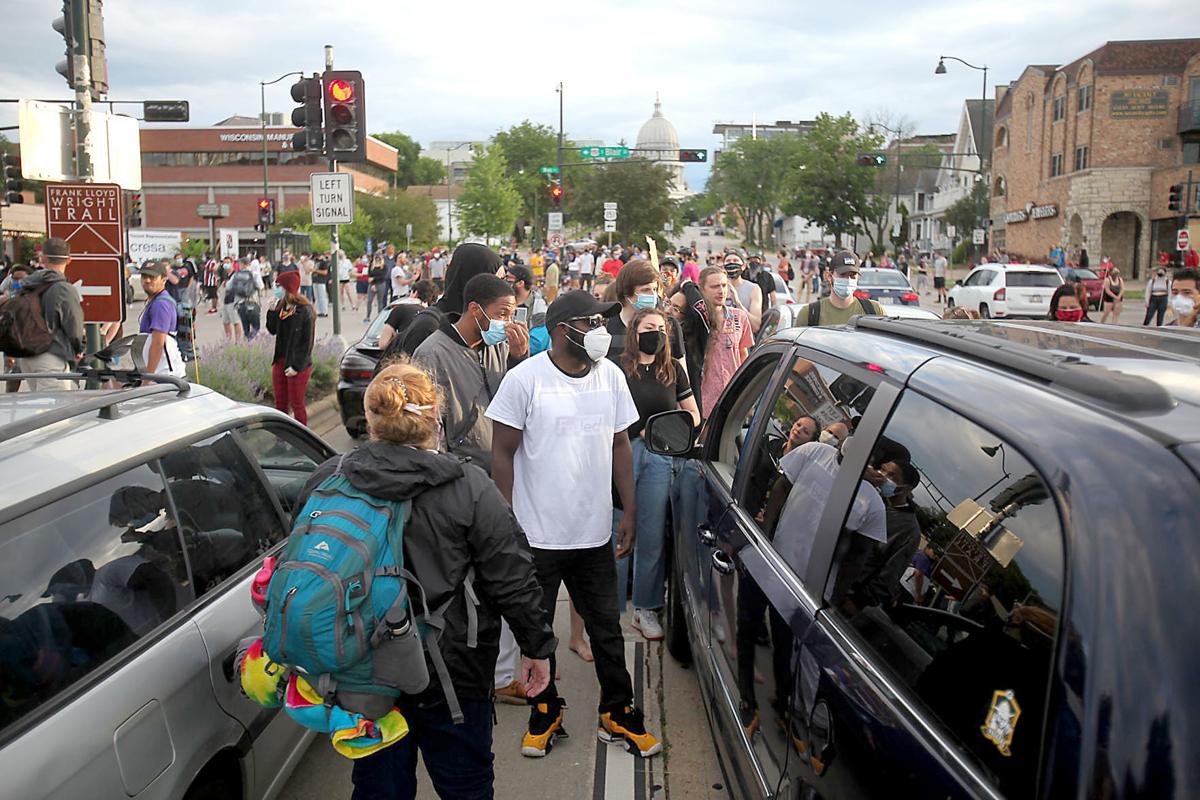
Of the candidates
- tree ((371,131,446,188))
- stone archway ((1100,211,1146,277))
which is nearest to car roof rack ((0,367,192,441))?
stone archway ((1100,211,1146,277))

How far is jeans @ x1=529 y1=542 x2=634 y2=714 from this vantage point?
423 centimetres

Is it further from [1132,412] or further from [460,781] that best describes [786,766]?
[1132,412]

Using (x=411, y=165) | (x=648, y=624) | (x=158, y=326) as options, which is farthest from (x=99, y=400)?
(x=411, y=165)

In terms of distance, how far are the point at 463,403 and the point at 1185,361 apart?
3.18 metres

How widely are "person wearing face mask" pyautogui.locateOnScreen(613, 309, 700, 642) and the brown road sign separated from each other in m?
4.76

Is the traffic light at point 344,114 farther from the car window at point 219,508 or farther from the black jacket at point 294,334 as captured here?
the car window at point 219,508

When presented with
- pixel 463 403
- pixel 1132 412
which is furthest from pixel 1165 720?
pixel 463 403

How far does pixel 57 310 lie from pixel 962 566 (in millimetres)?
8608

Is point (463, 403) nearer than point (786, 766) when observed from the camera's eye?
No

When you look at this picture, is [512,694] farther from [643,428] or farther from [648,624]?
[643,428]

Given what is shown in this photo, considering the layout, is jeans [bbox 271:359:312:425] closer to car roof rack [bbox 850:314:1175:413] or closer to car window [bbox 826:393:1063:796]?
car roof rack [bbox 850:314:1175:413]

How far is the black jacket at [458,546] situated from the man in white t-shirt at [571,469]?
123 centimetres

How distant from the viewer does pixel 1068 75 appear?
53.2 m

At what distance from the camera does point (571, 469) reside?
4.21 m
